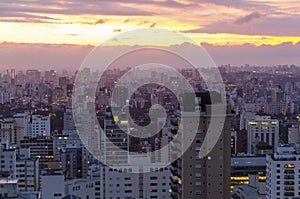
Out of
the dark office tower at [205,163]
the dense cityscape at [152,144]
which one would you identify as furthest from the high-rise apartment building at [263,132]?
the dark office tower at [205,163]

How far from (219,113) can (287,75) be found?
1856cm

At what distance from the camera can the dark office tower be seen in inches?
205

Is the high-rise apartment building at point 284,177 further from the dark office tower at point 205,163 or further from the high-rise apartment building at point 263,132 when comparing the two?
the high-rise apartment building at point 263,132

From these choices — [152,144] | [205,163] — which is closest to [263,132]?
[152,144]

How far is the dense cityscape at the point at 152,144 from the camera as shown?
→ 5.24 metres

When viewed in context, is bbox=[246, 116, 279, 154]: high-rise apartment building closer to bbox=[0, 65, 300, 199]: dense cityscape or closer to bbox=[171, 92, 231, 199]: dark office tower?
bbox=[0, 65, 300, 199]: dense cityscape

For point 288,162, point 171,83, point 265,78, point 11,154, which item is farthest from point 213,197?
point 265,78

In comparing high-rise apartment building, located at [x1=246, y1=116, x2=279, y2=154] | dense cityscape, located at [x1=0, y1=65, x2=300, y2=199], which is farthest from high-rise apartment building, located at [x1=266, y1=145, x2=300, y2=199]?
high-rise apartment building, located at [x1=246, y1=116, x2=279, y2=154]

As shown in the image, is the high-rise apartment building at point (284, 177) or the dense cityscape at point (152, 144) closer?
the dense cityscape at point (152, 144)

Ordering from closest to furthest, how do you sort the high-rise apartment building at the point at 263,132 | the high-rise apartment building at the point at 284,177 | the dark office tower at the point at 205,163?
1. the dark office tower at the point at 205,163
2. the high-rise apartment building at the point at 284,177
3. the high-rise apartment building at the point at 263,132

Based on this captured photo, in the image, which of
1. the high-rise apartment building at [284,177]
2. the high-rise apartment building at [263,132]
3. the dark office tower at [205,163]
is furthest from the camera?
the high-rise apartment building at [263,132]

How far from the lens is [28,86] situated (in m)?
25.2

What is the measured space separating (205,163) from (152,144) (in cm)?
543

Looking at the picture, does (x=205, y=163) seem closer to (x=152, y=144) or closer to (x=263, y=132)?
(x=152, y=144)
